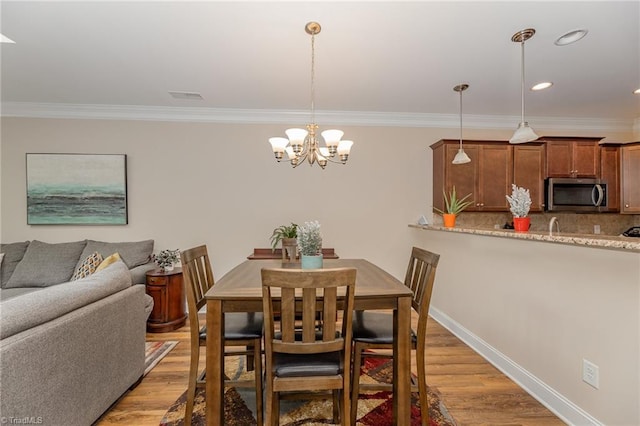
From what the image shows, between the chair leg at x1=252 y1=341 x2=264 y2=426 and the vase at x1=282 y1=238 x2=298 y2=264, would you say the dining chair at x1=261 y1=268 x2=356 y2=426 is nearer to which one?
the chair leg at x1=252 y1=341 x2=264 y2=426

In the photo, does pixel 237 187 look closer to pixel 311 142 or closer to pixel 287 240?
pixel 287 240

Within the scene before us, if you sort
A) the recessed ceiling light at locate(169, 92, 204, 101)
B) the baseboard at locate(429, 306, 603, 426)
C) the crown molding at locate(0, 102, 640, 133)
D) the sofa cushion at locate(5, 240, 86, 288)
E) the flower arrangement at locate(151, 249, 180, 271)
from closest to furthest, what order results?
1. the baseboard at locate(429, 306, 603, 426)
2. the sofa cushion at locate(5, 240, 86, 288)
3. the recessed ceiling light at locate(169, 92, 204, 101)
4. the flower arrangement at locate(151, 249, 180, 271)
5. the crown molding at locate(0, 102, 640, 133)

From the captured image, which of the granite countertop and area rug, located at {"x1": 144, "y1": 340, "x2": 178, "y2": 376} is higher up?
the granite countertop

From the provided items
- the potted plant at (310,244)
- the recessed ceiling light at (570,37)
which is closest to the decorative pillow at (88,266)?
the potted plant at (310,244)

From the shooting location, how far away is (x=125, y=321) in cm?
210

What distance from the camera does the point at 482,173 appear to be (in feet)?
12.8

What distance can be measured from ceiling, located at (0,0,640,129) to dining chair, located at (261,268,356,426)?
5.70 feet

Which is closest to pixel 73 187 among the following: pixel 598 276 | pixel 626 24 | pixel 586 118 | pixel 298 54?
pixel 298 54

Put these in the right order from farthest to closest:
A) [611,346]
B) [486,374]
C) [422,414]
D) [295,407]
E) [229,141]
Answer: [229,141], [486,374], [295,407], [422,414], [611,346]

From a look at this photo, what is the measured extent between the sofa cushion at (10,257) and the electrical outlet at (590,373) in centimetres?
510

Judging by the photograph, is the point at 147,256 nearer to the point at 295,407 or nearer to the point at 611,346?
the point at 295,407

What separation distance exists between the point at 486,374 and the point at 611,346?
1027 mm

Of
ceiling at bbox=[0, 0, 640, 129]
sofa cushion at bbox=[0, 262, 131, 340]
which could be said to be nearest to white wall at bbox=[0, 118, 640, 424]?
ceiling at bbox=[0, 0, 640, 129]

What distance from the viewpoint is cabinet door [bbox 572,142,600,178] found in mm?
3990
